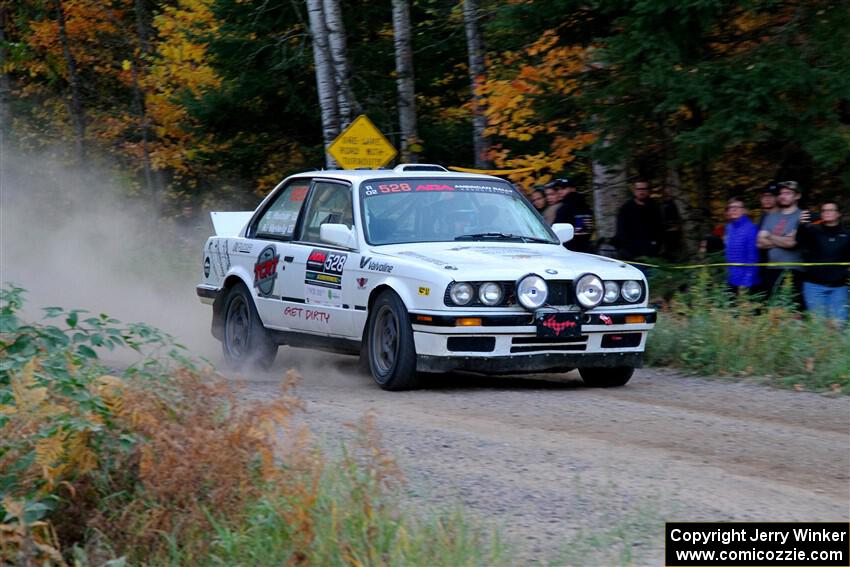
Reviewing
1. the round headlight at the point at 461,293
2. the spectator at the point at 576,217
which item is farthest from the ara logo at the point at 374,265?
the spectator at the point at 576,217

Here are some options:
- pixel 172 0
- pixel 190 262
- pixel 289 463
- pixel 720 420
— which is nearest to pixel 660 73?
pixel 720 420

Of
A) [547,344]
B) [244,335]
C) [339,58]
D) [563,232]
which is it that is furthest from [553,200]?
[547,344]

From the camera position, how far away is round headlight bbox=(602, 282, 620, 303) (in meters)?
9.50

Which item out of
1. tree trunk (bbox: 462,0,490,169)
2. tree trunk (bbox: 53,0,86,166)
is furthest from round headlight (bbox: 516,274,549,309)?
tree trunk (bbox: 53,0,86,166)

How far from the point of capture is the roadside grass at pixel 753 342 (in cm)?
989

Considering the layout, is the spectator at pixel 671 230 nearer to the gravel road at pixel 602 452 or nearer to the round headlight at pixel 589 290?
the gravel road at pixel 602 452

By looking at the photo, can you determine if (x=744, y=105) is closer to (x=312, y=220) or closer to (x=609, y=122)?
(x=609, y=122)

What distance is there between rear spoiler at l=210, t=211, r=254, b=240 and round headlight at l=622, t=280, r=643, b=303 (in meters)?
4.23

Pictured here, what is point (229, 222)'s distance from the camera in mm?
12484

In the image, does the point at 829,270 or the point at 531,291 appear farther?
the point at 829,270

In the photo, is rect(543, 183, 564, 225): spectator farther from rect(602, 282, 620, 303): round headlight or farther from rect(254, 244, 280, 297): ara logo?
rect(602, 282, 620, 303): round headlight

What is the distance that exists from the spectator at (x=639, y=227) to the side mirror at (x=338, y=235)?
5020 millimetres

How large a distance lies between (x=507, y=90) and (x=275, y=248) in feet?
24.1

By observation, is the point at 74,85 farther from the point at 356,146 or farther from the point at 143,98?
the point at 356,146
